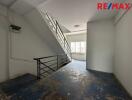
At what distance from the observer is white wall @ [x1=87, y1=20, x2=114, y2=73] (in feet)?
10.8

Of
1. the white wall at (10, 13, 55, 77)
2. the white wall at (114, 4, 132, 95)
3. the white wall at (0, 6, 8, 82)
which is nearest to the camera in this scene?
the white wall at (114, 4, 132, 95)

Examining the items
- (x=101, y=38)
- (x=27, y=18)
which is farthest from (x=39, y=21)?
(x=101, y=38)

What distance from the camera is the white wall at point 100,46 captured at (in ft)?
10.8

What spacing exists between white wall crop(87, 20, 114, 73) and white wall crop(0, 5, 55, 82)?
255cm

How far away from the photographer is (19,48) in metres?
3.15

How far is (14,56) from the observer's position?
298cm

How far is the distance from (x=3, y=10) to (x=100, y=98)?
3.85 m

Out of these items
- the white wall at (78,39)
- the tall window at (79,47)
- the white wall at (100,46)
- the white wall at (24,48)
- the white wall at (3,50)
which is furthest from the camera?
the tall window at (79,47)

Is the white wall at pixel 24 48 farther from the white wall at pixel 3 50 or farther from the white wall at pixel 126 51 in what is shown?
the white wall at pixel 126 51

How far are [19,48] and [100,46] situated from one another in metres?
3.40

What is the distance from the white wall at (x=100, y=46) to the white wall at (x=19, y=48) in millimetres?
2553

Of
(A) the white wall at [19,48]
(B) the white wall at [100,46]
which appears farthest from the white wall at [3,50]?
(B) the white wall at [100,46]

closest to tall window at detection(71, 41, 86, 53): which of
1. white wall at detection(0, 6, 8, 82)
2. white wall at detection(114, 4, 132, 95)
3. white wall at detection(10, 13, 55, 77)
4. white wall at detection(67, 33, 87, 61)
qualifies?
white wall at detection(67, 33, 87, 61)

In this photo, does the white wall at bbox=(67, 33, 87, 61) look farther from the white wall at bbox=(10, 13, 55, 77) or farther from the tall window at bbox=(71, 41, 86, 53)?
the white wall at bbox=(10, 13, 55, 77)
